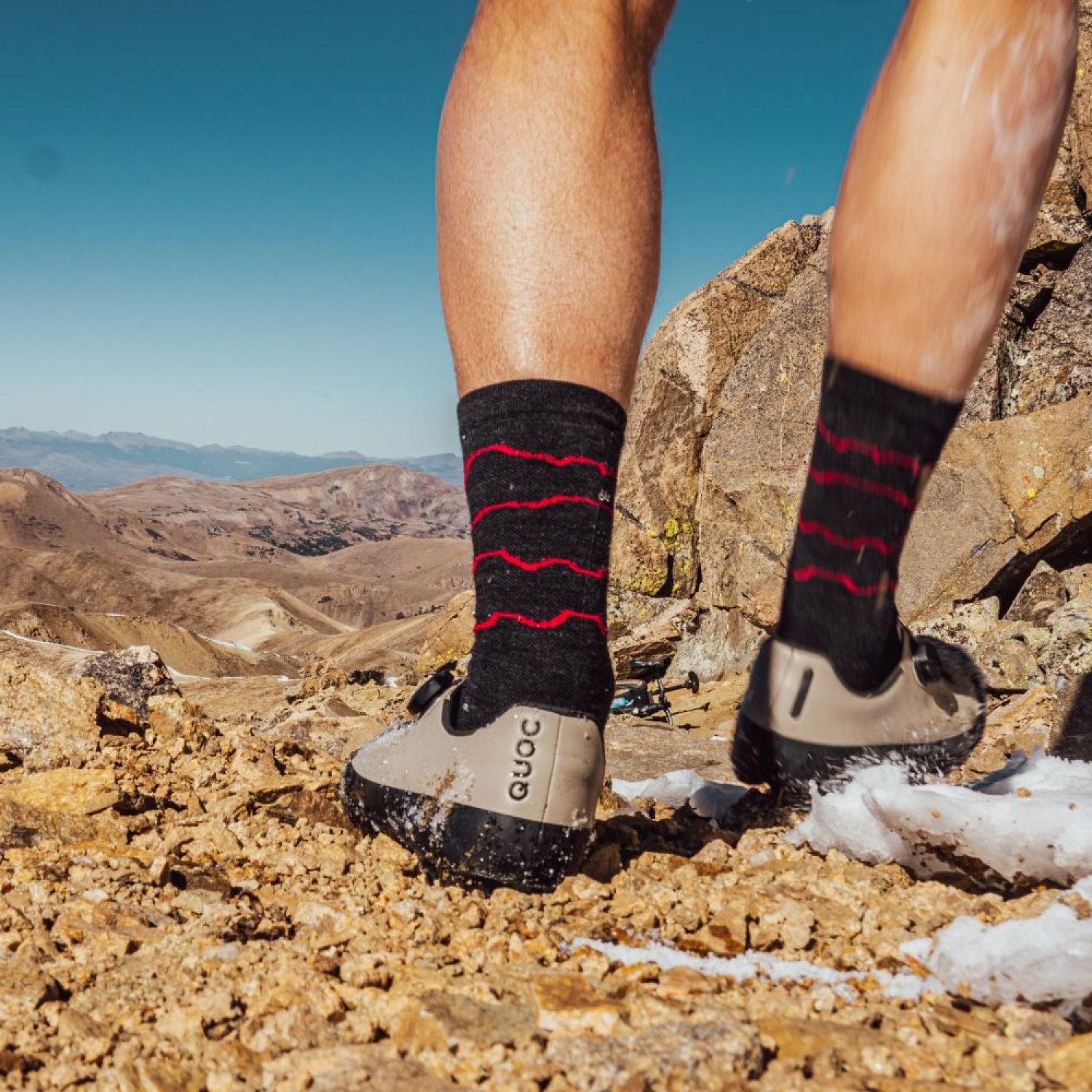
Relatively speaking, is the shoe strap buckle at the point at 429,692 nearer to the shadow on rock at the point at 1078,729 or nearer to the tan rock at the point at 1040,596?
the shadow on rock at the point at 1078,729

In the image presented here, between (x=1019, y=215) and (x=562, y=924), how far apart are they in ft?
2.83

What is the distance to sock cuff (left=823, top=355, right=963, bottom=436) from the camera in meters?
0.94

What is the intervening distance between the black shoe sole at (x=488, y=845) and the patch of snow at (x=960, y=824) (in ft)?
1.02

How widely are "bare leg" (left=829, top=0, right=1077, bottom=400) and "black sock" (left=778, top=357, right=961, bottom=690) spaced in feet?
0.11

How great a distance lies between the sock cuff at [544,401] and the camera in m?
0.98

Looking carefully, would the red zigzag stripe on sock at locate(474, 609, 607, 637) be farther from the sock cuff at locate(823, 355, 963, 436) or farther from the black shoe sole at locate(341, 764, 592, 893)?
the sock cuff at locate(823, 355, 963, 436)

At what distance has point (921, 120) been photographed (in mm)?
918

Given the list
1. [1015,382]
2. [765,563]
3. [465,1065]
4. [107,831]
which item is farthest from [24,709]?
[1015,382]

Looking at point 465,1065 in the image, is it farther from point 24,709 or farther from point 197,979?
point 24,709

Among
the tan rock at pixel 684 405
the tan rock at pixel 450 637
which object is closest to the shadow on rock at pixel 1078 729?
the tan rock at pixel 684 405

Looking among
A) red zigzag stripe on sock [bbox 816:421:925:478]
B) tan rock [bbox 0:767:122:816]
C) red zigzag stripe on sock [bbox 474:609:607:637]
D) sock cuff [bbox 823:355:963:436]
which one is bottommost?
tan rock [bbox 0:767:122:816]

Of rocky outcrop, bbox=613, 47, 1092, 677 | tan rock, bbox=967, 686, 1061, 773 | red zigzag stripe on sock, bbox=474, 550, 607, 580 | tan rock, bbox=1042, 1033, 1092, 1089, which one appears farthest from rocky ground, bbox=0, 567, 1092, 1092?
rocky outcrop, bbox=613, 47, 1092, 677

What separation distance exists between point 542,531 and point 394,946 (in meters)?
0.45

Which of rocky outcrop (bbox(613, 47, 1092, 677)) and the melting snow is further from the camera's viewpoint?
rocky outcrop (bbox(613, 47, 1092, 677))
